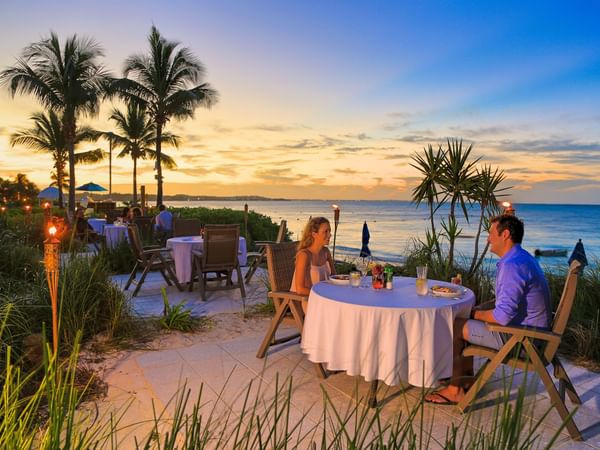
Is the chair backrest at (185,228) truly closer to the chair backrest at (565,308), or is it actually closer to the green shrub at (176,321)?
the green shrub at (176,321)

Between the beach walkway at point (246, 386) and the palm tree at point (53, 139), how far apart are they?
1030 inches

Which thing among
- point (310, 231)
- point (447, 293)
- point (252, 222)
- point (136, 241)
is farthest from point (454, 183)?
point (252, 222)

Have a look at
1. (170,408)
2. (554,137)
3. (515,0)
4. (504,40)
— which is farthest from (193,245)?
(554,137)

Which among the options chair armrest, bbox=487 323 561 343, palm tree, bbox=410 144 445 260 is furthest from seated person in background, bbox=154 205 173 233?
chair armrest, bbox=487 323 561 343

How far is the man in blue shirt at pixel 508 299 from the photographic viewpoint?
279cm

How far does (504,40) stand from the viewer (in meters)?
10.7

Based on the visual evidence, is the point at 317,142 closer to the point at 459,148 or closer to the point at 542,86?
the point at 542,86

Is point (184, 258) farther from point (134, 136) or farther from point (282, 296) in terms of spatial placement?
point (134, 136)

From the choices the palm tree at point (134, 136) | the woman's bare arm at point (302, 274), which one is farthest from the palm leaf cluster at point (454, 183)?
the palm tree at point (134, 136)

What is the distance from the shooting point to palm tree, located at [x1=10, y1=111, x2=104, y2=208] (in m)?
28.3

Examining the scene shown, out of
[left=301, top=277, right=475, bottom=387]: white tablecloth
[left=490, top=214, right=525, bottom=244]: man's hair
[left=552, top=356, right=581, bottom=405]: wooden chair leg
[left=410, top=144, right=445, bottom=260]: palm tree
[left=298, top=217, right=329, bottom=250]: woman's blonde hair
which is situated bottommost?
[left=552, top=356, right=581, bottom=405]: wooden chair leg

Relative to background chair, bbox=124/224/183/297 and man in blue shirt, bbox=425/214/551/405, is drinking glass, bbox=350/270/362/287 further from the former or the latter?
background chair, bbox=124/224/183/297

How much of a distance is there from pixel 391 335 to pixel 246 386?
128 cm

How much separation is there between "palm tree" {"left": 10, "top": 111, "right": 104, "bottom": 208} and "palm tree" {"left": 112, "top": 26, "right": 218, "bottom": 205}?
27.2ft
